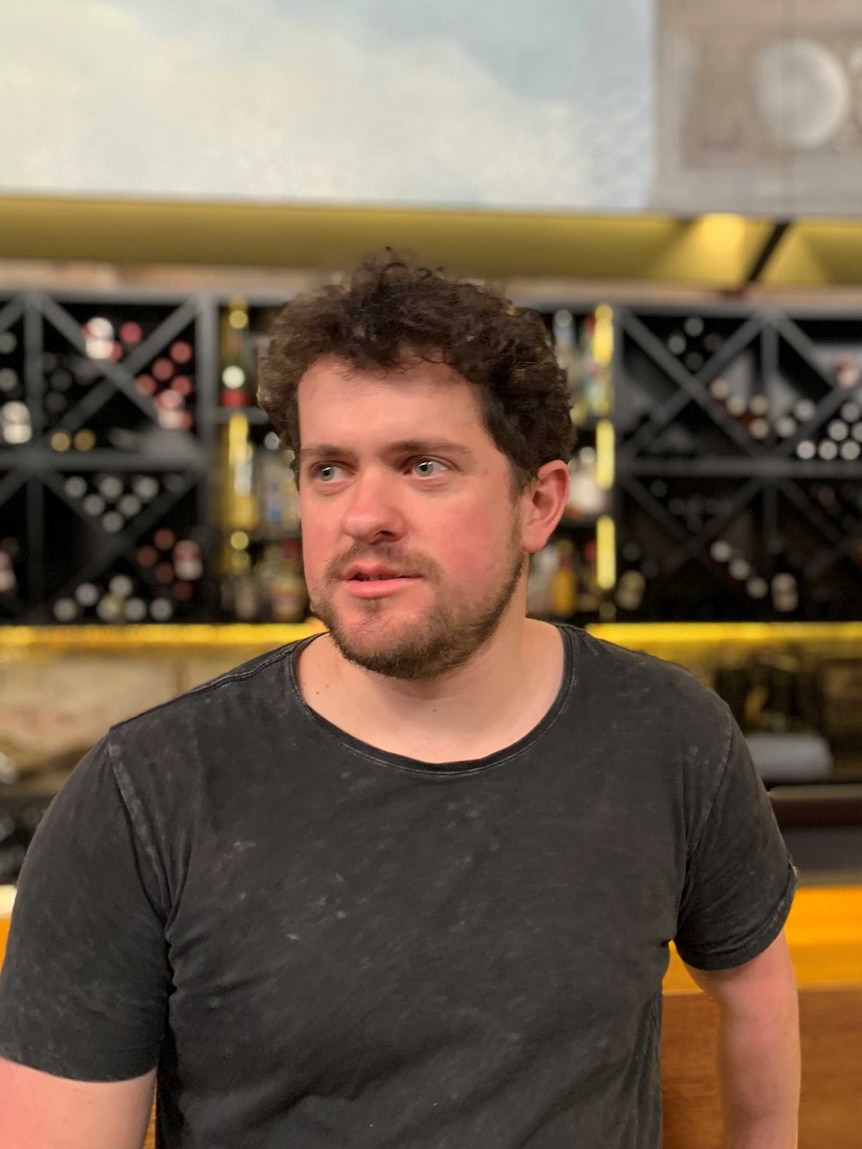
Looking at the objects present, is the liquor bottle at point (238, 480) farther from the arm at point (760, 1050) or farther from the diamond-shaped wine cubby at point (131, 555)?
the arm at point (760, 1050)

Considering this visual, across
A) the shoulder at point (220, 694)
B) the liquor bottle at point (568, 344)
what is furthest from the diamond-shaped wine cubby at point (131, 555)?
the shoulder at point (220, 694)

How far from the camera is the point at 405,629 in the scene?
85 cm

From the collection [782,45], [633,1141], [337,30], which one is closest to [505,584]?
[633,1141]

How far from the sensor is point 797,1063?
3.51 feet

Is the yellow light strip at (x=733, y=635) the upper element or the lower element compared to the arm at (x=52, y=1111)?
lower

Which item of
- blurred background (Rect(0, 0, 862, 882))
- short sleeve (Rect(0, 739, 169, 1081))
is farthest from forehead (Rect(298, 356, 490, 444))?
blurred background (Rect(0, 0, 862, 882))

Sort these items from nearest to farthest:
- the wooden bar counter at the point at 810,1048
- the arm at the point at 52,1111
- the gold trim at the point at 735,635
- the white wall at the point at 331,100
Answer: the arm at the point at 52,1111 → the wooden bar counter at the point at 810,1048 → the white wall at the point at 331,100 → the gold trim at the point at 735,635

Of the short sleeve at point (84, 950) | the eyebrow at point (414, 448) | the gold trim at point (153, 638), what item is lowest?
the gold trim at point (153, 638)

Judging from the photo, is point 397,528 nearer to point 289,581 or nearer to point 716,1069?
point 716,1069

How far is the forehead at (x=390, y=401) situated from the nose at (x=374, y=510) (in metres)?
0.04

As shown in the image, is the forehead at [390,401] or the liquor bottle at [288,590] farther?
the liquor bottle at [288,590]

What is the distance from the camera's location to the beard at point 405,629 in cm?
85

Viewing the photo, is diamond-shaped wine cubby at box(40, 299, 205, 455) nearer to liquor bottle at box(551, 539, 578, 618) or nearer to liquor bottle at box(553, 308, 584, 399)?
liquor bottle at box(553, 308, 584, 399)

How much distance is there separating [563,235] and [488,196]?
0.85 metres
